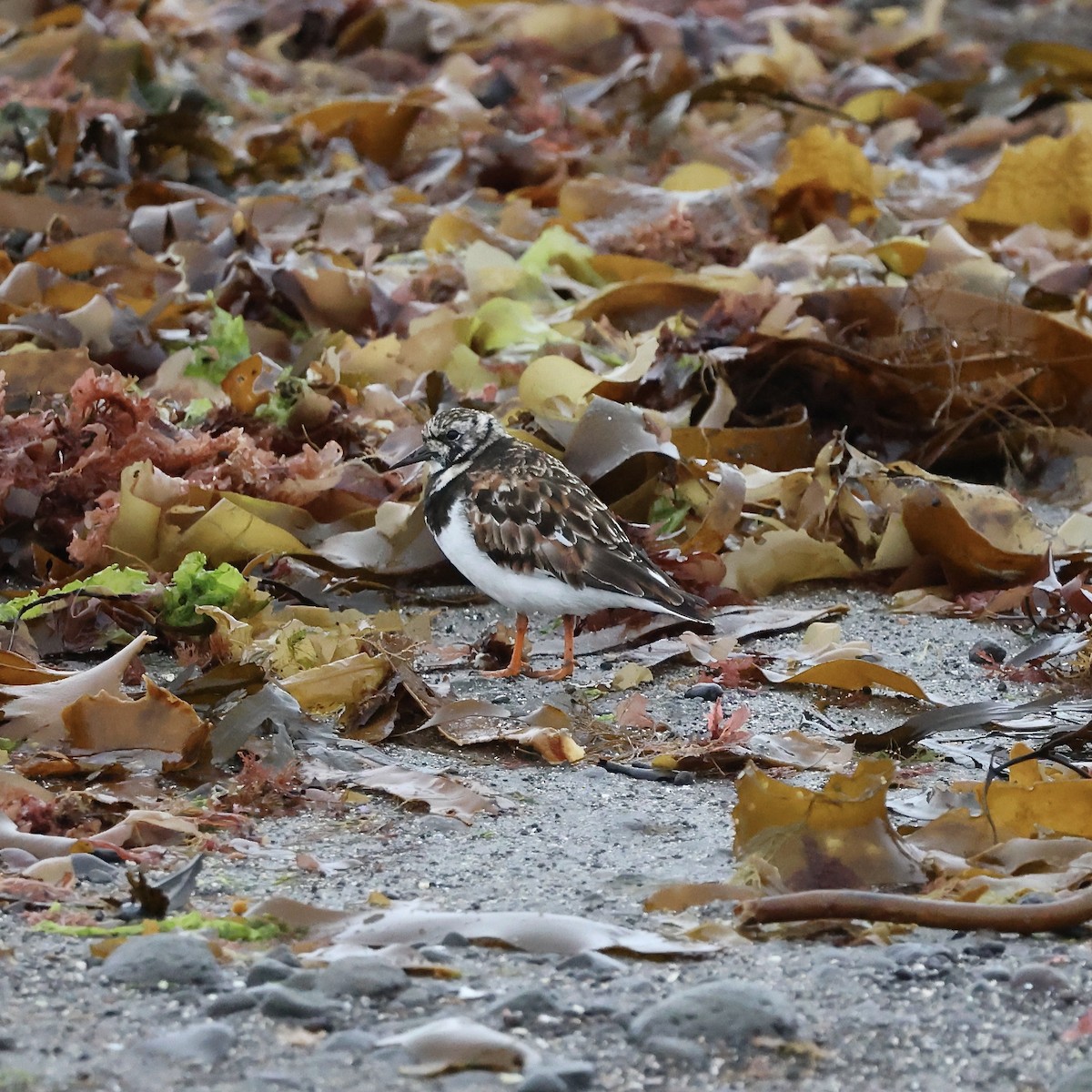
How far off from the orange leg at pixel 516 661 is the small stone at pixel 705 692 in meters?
0.33

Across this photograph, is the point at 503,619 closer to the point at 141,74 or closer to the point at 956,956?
the point at 956,956

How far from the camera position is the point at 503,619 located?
359cm

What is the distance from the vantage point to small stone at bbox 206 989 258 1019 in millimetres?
1735

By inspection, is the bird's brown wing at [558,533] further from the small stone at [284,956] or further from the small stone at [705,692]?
the small stone at [284,956]

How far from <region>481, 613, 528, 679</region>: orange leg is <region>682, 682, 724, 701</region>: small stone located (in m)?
0.33

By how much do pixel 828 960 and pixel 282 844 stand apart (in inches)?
30.2

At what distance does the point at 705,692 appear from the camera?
298 cm

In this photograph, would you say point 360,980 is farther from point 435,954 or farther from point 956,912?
point 956,912

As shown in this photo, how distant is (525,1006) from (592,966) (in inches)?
5.6

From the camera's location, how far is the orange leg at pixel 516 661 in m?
3.15

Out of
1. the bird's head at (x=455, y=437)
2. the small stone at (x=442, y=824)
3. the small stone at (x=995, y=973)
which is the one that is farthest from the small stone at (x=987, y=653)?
the small stone at (x=995, y=973)

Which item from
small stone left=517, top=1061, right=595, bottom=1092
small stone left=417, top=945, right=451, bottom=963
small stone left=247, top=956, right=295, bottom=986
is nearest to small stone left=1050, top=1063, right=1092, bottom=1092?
small stone left=517, top=1061, right=595, bottom=1092

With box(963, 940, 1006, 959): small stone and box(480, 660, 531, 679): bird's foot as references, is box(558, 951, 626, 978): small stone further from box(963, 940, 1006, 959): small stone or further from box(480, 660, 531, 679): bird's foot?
box(480, 660, 531, 679): bird's foot

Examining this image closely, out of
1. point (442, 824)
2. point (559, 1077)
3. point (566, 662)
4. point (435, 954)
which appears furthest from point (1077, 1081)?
point (566, 662)
